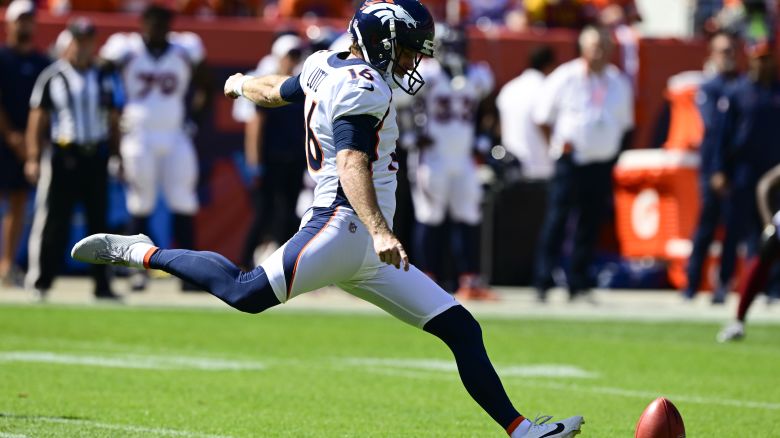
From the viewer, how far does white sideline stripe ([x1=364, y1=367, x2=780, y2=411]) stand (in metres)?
6.84

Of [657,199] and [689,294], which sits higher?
[657,199]

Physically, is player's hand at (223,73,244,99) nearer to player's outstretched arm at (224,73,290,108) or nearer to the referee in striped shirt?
player's outstretched arm at (224,73,290,108)

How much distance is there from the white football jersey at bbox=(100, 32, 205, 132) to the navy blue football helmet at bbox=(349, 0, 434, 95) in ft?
23.6

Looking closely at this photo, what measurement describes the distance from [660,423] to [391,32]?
1.56 metres

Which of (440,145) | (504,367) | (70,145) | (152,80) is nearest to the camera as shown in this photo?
(504,367)

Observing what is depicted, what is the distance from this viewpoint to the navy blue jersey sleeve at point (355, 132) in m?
4.77

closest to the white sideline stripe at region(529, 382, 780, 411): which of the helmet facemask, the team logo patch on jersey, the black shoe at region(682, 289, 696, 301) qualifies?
the helmet facemask

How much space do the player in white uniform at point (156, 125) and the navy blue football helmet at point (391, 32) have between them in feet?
23.4

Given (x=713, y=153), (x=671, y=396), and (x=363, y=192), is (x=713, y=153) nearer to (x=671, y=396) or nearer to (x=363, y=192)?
(x=671, y=396)

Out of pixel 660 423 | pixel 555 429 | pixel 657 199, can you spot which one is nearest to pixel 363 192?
pixel 555 429

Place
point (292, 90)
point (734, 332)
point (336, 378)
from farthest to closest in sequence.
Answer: point (734, 332) < point (336, 378) < point (292, 90)

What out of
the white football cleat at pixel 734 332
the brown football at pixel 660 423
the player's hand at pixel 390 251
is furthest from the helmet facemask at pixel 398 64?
the white football cleat at pixel 734 332

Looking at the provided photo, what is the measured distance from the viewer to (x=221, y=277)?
16.8ft

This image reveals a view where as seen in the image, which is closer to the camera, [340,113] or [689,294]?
[340,113]
